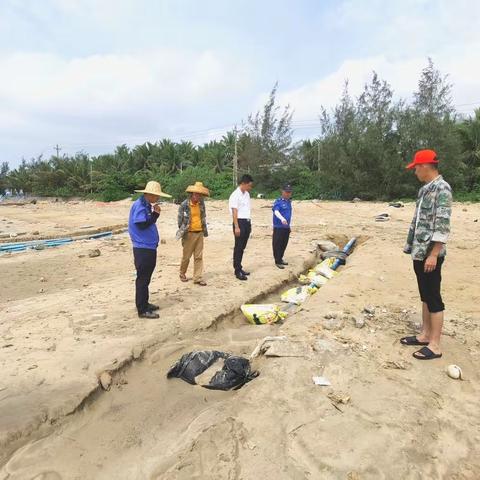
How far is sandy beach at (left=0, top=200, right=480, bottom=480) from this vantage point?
8.92ft

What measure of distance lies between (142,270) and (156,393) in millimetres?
1711

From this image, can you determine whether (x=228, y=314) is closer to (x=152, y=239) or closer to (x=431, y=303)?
(x=152, y=239)

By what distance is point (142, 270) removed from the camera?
5094mm

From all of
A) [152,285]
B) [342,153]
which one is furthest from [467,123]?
[152,285]

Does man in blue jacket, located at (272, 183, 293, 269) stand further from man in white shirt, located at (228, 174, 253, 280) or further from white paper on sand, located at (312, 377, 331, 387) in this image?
white paper on sand, located at (312, 377, 331, 387)

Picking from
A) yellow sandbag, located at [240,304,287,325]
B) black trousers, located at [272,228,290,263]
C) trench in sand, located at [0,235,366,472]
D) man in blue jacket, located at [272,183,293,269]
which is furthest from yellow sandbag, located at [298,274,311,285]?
trench in sand, located at [0,235,366,472]

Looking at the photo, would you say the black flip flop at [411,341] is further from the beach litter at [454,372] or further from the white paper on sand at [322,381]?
the white paper on sand at [322,381]

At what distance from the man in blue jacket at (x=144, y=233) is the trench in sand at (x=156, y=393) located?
31.7 inches

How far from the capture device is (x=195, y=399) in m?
3.59

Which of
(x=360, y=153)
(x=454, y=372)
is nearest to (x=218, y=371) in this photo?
(x=454, y=372)

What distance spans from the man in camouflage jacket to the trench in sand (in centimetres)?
166

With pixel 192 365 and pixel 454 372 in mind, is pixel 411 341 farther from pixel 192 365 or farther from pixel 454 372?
pixel 192 365

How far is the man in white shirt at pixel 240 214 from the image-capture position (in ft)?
22.4

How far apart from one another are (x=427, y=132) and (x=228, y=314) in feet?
59.2
